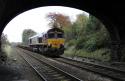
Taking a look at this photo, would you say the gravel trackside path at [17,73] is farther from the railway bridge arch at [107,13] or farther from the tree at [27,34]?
the tree at [27,34]

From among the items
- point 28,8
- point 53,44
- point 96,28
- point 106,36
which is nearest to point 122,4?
point 28,8

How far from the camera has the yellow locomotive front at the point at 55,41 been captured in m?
35.6

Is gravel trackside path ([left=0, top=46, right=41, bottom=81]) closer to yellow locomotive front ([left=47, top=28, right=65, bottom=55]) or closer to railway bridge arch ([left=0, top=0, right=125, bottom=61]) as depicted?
railway bridge arch ([left=0, top=0, right=125, bottom=61])

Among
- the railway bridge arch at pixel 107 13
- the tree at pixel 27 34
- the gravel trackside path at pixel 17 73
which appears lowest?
the gravel trackside path at pixel 17 73

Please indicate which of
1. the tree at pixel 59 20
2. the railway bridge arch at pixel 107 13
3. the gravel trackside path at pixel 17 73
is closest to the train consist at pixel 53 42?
the railway bridge arch at pixel 107 13

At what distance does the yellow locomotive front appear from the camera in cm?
3556

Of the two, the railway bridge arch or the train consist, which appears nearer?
the railway bridge arch

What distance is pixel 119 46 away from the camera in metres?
26.3

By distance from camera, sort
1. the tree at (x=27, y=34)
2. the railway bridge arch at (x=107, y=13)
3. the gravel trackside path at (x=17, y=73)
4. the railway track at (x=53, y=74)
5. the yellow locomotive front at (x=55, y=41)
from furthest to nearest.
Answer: the tree at (x=27, y=34)
the yellow locomotive front at (x=55, y=41)
the railway bridge arch at (x=107, y=13)
the gravel trackside path at (x=17, y=73)
the railway track at (x=53, y=74)

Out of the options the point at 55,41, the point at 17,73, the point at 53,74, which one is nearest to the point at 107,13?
the point at 53,74

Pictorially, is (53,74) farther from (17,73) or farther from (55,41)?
(55,41)

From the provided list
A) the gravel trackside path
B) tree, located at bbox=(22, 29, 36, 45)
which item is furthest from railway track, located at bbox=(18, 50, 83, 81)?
tree, located at bbox=(22, 29, 36, 45)

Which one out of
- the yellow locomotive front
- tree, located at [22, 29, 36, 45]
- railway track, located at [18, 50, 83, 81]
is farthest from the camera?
tree, located at [22, 29, 36, 45]

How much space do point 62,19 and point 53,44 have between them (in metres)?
Result: 48.2
